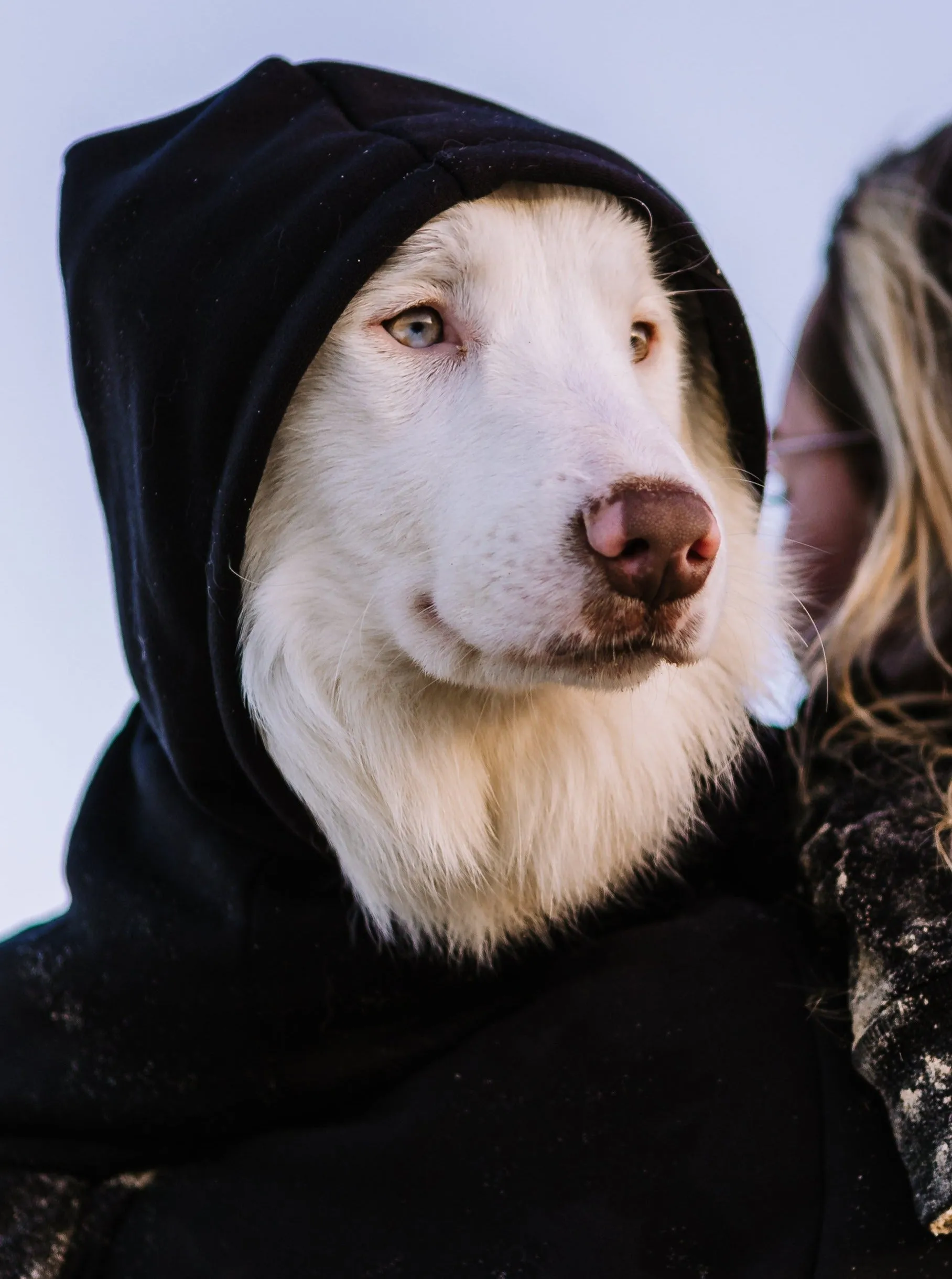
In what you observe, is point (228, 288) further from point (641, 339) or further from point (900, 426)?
point (900, 426)

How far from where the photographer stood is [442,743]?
1.42 meters

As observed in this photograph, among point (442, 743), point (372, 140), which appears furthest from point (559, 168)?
point (442, 743)

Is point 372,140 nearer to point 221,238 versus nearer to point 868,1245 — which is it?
point 221,238

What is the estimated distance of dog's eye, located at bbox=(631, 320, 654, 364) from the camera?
1.52 metres

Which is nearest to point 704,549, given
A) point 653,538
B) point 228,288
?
point 653,538

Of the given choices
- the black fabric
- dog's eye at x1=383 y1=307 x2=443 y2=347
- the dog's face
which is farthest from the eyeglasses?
dog's eye at x1=383 y1=307 x2=443 y2=347

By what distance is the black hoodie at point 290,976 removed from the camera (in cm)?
125

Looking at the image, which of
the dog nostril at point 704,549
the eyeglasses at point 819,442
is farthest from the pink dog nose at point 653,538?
the eyeglasses at point 819,442

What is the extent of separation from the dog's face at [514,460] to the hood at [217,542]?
3.1 inches

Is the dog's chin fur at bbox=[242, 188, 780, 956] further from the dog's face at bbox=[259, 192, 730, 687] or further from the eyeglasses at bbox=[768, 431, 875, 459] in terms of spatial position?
the eyeglasses at bbox=[768, 431, 875, 459]

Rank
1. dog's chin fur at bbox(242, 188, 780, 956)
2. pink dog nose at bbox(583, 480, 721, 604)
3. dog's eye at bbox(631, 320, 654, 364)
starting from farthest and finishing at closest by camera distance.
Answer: dog's eye at bbox(631, 320, 654, 364)
dog's chin fur at bbox(242, 188, 780, 956)
pink dog nose at bbox(583, 480, 721, 604)

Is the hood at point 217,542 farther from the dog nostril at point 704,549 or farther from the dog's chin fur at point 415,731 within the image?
the dog nostril at point 704,549

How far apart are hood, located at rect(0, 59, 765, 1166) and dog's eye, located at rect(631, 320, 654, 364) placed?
94 millimetres

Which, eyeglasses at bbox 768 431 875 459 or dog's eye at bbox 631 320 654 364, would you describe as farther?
eyeglasses at bbox 768 431 875 459
